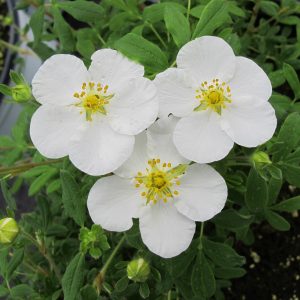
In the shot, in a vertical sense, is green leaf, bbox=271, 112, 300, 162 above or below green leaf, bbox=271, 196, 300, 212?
above

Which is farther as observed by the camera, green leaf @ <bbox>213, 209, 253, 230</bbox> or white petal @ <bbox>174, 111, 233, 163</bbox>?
green leaf @ <bbox>213, 209, 253, 230</bbox>

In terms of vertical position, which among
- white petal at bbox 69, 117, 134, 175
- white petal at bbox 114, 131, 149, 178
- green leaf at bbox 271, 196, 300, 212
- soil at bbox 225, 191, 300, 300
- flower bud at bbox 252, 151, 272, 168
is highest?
white petal at bbox 69, 117, 134, 175

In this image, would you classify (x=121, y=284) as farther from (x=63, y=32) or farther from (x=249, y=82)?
(x=63, y=32)

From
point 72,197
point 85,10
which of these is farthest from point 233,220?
point 85,10

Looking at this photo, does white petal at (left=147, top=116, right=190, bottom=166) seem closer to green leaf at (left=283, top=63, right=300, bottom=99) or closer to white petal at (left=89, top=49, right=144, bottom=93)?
white petal at (left=89, top=49, right=144, bottom=93)

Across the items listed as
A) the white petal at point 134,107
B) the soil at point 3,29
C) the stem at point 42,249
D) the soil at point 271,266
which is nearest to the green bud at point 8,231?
the stem at point 42,249

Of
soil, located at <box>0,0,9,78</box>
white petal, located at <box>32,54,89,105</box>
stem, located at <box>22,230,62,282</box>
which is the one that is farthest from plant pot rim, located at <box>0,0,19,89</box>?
white petal, located at <box>32,54,89,105</box>
